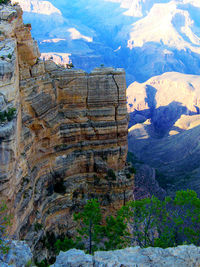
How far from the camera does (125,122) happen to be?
28125 mm

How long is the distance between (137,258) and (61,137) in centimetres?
1630

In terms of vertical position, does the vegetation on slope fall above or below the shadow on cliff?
below

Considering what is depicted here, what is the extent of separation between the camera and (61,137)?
87.1ft

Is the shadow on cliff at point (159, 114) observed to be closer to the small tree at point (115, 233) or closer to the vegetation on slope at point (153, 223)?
the vegetation on slope at point (153, 223)

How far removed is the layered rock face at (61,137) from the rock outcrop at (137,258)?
8.10 m

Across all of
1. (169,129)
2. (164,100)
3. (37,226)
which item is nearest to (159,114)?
(164,100)

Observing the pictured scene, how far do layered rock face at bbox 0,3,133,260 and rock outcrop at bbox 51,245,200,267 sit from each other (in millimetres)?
8103

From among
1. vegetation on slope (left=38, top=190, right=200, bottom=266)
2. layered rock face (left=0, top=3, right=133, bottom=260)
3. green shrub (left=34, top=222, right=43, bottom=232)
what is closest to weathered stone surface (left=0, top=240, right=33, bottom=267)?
layered rock face (left=0, top=3, right=133, bottom=260)

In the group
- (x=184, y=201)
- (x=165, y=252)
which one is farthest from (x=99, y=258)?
(x=184, y=201)

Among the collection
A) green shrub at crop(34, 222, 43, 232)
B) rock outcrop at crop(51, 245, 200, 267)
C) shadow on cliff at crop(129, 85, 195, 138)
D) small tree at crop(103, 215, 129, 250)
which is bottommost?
green shrub at crop(34, 222, 43, 232)

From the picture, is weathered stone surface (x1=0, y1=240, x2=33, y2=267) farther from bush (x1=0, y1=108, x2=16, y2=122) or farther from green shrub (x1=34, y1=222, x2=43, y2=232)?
green shrub (x1=34, y1=222, x2=43, y2=232)

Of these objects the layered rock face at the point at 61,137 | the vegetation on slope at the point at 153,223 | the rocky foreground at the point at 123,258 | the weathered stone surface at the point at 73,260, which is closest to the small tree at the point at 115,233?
the vegetation on slope at the point at 153,223

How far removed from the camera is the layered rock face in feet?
69.6

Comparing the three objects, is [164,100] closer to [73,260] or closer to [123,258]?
[123,258]
